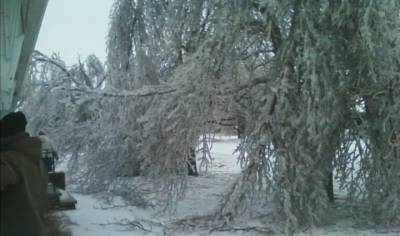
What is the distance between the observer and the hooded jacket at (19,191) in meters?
3.38

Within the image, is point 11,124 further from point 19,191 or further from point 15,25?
point 15,25

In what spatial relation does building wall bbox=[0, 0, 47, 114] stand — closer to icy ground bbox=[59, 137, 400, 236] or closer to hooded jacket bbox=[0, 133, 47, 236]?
hooded jacket bbox=[0, 133, 47, 236]

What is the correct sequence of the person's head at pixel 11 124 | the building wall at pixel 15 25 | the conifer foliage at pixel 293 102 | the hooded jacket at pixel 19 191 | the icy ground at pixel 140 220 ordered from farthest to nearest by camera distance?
the icy ground at pixel 140 220, the conifer foliage at pixel 293 102, the building wall at pixel 15 25, the person's head at pixel 11 124, the hooded jacket at pixel 19 191

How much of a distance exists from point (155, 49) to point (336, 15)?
5597 mm

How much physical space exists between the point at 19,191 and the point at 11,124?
1.56ft

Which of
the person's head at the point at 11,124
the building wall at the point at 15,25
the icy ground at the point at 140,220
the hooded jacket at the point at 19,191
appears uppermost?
the building wall at the point at 15,25

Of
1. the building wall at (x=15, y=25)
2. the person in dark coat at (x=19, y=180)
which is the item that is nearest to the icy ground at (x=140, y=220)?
the building wall at (x=15, y=25)

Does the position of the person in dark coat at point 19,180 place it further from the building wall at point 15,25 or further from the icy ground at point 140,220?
the icy ground at point 140,220

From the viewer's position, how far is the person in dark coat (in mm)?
3381

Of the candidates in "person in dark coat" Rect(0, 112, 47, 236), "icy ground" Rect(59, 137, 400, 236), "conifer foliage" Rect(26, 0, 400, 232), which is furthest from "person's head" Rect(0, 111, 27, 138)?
"conifer foliage" Rect(26, 0, 400, 232)

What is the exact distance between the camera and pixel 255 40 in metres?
9.05

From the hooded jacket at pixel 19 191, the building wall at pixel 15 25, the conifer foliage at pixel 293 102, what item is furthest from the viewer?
the conifer foliage at pixel 293 102

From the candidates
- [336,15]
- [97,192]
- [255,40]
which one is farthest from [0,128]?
[97,192]

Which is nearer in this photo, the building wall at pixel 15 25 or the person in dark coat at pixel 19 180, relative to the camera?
the person in dark coat at pixel 19 180
